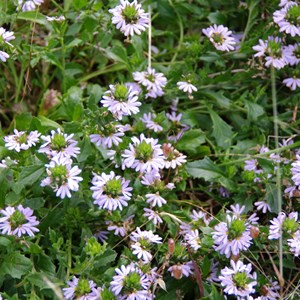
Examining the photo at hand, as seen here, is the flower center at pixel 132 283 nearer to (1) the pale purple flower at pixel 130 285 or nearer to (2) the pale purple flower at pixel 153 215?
(1) the pale purple flower at pixel 130 285

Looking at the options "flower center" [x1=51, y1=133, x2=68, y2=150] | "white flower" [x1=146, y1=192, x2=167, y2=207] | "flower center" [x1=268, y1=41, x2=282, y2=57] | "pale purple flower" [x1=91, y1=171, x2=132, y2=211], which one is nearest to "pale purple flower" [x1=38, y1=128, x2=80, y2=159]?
"flower center" [x1=51, y1=133, x2=68, y2=150]

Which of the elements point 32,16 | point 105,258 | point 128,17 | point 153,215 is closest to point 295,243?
point 153,215

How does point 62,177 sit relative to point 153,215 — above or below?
above

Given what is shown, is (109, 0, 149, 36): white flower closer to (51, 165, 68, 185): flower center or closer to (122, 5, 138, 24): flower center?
(122, 5, 138, 24): flower center

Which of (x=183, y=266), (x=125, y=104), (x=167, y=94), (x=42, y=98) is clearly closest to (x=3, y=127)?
(x=42, y=98)

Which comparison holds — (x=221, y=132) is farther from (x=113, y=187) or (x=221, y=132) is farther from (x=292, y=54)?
(x=113, y=187)

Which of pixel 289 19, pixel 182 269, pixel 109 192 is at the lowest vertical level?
pixel 182 269
